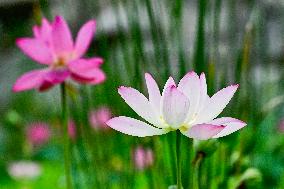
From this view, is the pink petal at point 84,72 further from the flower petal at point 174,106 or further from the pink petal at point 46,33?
the flower petal at point 174,106

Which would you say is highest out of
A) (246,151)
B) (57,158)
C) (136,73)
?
(136,73)

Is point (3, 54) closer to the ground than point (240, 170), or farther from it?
farther from it

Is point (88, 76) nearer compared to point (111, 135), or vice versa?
point (88, 76)

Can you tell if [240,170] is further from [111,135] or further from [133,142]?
[111,135]

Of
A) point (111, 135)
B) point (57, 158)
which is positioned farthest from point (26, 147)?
point (111, 135)

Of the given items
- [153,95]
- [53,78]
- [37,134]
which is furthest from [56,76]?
[37,134]

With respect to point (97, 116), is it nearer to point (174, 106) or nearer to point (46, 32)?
point (46, 32)

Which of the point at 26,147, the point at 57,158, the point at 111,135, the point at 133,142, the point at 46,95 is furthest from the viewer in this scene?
the point at 46,95

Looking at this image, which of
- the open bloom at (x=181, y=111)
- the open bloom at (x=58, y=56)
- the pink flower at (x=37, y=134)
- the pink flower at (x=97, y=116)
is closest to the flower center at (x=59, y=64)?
the open bloom at (x=58, y=56)
